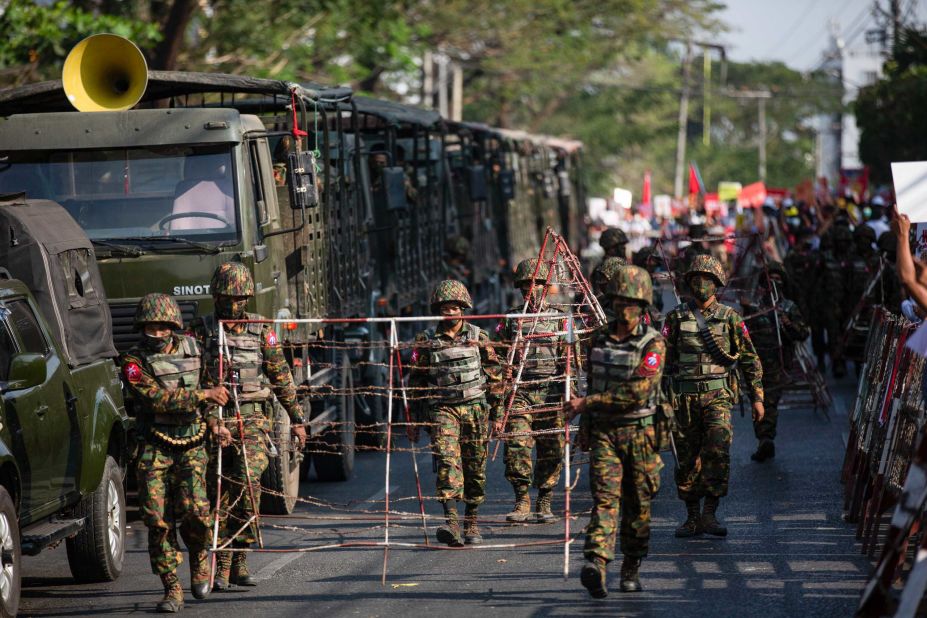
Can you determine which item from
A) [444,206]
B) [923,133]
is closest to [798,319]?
[444,206]

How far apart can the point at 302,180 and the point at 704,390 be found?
354cm

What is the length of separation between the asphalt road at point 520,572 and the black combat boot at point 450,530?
0.40 feet

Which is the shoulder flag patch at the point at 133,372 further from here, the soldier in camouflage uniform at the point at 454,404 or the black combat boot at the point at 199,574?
the soldier in camouflage uniform at the point at 454,404

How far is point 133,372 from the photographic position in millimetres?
8594

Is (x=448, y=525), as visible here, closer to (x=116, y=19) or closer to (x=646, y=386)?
(x=646, y=386)

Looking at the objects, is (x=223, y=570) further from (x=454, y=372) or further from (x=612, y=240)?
(x=612, y=240)

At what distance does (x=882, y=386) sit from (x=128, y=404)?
5.26 meters

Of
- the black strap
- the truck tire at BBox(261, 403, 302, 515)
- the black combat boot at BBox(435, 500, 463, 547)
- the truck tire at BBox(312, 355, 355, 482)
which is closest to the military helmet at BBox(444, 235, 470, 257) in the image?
the truck tire at BBox(312, 355, 355, 482)

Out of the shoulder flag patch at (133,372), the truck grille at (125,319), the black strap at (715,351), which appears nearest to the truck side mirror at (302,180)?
the truck grille at (125,319)

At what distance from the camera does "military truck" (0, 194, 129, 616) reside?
318 inches

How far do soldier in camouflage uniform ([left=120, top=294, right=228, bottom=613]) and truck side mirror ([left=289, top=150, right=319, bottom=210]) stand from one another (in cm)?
346

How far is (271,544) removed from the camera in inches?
424

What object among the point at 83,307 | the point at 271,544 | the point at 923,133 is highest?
the point at 923,133

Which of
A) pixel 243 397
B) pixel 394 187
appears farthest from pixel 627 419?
pixel 394 187
